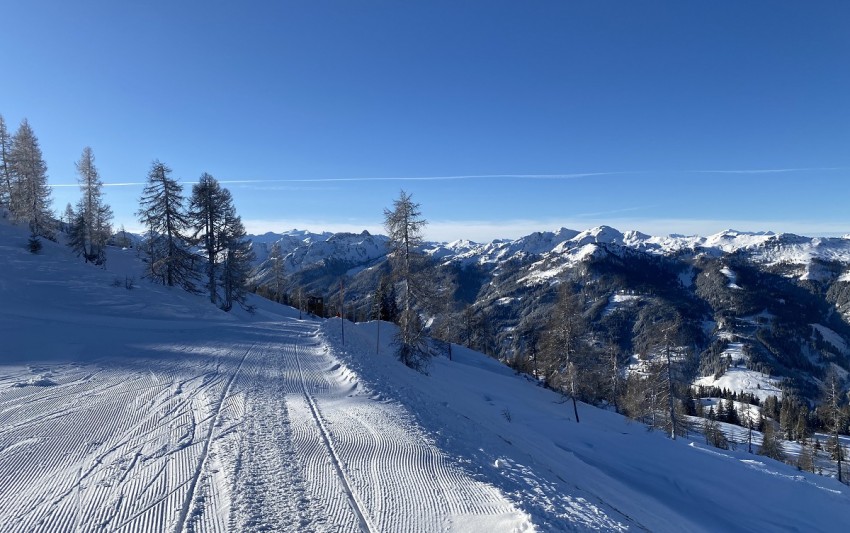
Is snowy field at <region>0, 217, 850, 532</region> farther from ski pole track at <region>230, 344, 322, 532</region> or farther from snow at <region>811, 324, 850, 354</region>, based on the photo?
snow at <region>811, 324, 850, 354</region>

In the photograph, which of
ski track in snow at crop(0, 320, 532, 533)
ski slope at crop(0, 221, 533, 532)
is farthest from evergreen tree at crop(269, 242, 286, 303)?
ski track in snow at crop(0, 320, 532, 533)

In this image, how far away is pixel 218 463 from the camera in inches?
242

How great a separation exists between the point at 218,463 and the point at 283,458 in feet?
2.94

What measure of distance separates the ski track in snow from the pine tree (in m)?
34.3

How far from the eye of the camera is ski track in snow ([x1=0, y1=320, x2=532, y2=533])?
4.85 m

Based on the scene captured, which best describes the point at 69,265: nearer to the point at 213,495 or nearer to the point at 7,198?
the point at 7,198

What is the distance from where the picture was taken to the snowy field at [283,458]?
16.6ft

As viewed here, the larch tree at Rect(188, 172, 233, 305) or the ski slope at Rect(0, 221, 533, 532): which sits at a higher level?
the larch tree at Rect(188, 172, 233, 305)

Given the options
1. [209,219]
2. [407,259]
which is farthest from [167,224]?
[407,259]

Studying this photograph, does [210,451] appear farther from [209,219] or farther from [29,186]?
[29,186]

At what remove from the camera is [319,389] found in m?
11.9

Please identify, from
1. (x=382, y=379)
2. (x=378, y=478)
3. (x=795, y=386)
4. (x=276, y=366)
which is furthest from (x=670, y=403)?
(x=795, y=386)

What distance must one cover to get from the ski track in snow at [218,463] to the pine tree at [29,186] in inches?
1349

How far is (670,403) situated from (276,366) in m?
27.8
